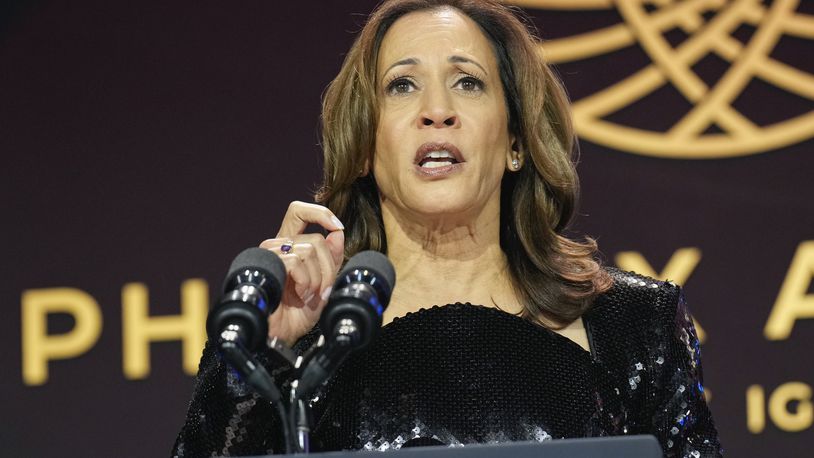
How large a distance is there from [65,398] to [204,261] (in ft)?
1.59

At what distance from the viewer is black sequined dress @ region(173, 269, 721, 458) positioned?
1.65 metres

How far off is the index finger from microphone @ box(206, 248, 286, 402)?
415 mm

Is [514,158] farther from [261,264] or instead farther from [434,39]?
[261,264]

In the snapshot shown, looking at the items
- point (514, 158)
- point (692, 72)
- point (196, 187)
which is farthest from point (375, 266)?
point (692, 72)

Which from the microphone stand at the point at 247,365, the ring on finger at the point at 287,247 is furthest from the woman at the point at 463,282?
the microphone stand at the point at 247,365

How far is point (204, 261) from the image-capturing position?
2.90 metres

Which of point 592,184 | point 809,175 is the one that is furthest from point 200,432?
point 809,175

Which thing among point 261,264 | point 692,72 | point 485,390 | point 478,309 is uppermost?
point 692,72

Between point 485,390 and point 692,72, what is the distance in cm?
162

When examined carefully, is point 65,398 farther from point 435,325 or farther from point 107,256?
point 435,325

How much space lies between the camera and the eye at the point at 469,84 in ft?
6.00

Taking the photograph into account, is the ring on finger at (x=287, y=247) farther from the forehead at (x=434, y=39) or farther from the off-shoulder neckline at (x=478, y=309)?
the forehead at (x=434, y=39)

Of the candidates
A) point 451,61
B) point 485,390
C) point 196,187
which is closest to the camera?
point 485,390

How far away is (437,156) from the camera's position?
1754 mm
